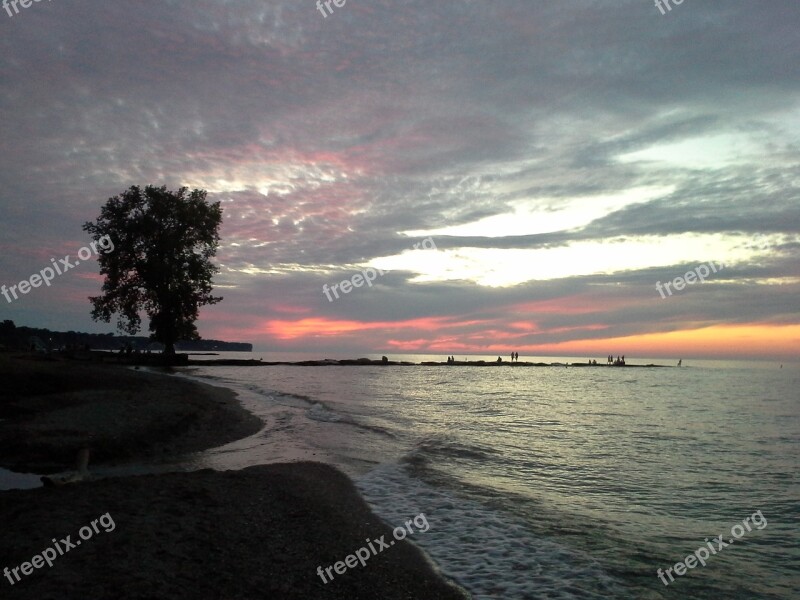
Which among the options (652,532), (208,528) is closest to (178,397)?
(208,528)

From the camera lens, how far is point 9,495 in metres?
9.31

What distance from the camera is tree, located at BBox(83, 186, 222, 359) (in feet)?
187

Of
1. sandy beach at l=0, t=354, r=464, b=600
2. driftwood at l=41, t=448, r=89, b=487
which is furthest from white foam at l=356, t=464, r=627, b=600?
driftwood at l=41, t=448, r=89, b=487

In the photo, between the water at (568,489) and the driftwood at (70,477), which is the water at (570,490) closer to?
the water at (568,489)

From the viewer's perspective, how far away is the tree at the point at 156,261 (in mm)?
56969

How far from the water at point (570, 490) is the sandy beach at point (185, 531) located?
1209 millimetres

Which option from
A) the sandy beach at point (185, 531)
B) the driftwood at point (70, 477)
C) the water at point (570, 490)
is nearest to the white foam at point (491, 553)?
the water at point (570, 490)

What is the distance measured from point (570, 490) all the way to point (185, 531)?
1060 cm

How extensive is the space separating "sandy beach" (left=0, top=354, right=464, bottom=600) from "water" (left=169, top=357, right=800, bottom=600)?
1.21 m

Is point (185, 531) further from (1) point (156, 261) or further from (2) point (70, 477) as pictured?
(1) point (156, 261)

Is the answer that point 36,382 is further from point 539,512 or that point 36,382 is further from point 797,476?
point 797,476

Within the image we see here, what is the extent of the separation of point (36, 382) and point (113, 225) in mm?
38017

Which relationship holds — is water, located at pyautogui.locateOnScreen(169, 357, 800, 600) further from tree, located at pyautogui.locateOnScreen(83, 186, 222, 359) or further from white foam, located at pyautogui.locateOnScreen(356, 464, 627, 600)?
tree, located at pyautogui.locateOnScreen(83, 186, 222, 359)

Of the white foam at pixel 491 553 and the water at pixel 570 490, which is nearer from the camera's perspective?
the white foam at pixel 491 553
